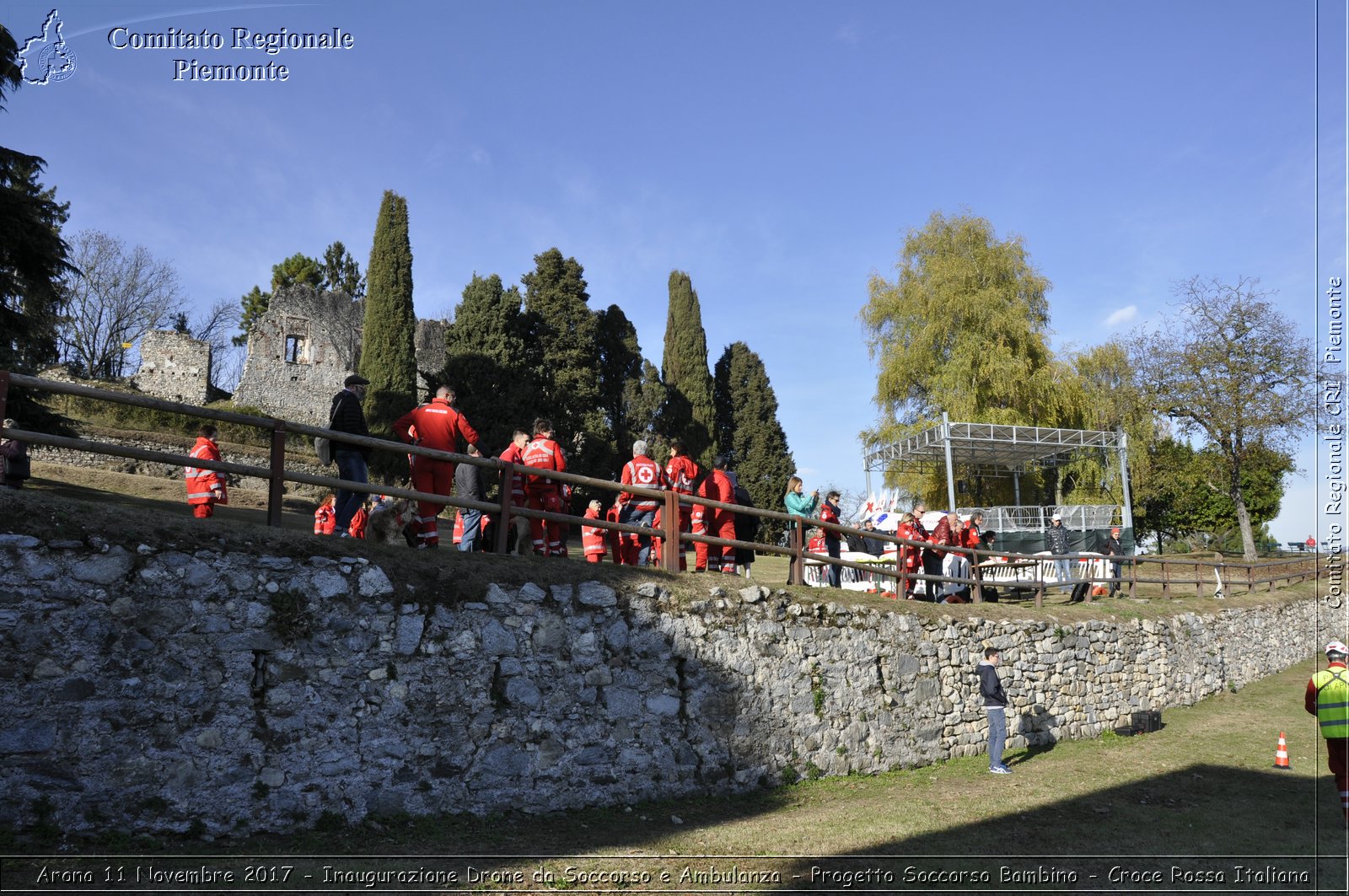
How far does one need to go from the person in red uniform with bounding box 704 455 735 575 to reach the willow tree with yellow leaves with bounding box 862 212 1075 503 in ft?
65.0

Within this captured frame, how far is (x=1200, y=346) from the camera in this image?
30.2 meters

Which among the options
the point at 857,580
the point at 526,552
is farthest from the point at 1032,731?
the point at 526,552

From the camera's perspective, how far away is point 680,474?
33.4 ft

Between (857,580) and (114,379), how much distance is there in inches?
1133

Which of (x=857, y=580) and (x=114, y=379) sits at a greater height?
(x=114, y=379)

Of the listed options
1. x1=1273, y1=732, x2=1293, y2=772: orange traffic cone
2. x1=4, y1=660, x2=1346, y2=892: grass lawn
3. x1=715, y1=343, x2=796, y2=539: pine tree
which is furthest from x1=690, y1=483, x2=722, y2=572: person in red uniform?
x1=715, y1=343, x2=796, y2=539: pine tree

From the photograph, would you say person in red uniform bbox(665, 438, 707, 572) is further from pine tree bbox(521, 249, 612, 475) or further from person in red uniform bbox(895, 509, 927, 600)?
pine tree bbox(521, 249, 612, 475)

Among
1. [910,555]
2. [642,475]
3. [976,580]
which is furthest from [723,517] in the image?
[976,580]

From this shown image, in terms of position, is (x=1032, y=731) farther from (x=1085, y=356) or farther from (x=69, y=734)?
(x=1085, y=356)

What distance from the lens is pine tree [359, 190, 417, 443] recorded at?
102ft

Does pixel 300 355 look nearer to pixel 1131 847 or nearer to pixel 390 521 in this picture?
pixel 390 521

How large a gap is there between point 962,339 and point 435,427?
24.1 meters

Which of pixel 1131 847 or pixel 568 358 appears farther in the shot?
pixel 568 358

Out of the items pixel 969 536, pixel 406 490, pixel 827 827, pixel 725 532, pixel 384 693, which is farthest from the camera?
pixel 969 536
